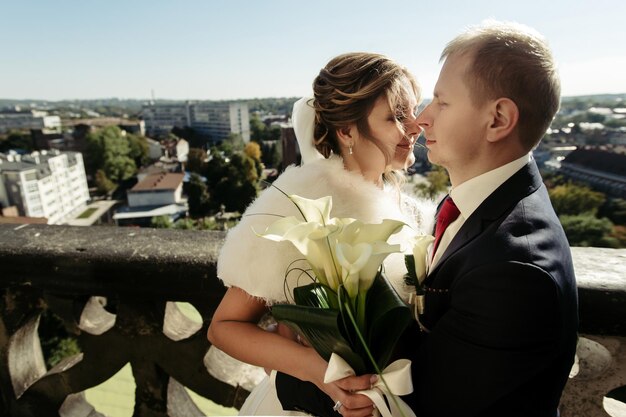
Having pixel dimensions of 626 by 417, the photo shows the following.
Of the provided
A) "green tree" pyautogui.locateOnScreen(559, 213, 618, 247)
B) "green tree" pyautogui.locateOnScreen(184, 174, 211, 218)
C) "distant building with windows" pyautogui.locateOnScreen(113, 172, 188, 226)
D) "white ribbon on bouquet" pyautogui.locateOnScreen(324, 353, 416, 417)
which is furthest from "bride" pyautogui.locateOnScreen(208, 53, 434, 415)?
"distant building with windows" pyautogui.locateOnScreen(113, 172, 188, 226)

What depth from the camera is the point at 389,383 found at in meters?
0.99

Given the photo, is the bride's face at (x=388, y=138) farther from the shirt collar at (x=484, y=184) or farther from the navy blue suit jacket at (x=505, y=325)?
the navy blue suit jacket at (x=505, y=325)

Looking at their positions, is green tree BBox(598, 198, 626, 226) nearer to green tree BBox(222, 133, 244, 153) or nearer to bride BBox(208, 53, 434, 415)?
bride BBox(208, 53, 434, 415)

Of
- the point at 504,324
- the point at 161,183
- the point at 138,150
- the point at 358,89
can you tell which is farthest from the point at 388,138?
the point at 138,150

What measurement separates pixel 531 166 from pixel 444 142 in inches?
9.8

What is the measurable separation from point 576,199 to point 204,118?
9600 cm

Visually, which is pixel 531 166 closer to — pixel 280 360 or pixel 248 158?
pixel 280 360

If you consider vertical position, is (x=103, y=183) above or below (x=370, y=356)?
below

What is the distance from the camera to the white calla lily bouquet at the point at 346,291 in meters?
0.93

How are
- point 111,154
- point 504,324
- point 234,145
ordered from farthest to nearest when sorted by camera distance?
point 111,154 → point 234,145 → point 504,324

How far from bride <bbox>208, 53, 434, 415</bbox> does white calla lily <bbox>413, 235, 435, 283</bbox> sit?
24cm

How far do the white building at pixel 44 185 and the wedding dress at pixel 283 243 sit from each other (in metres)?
53.0

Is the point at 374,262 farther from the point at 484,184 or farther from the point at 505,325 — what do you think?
the point at 484,184

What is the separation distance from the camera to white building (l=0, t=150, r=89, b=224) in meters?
48.7
